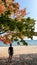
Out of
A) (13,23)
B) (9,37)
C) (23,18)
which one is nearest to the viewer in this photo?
(13,23)

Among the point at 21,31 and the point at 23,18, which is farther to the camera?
the point at 23,18

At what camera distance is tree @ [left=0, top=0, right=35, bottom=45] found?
21422mm

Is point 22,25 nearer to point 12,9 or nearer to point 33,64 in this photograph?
point 12,9

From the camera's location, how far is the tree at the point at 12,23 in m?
21.4

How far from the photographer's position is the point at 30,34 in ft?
78.7

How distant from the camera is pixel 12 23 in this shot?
2164 cm

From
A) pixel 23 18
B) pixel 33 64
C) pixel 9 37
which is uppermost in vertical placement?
pixel 23 18

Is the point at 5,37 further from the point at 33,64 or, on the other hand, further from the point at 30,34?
the point at 33,64

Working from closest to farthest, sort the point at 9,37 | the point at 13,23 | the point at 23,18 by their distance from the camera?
the point at 13,23 < the point at 9,37 < the point at 23,18

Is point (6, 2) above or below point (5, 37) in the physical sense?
Result: above

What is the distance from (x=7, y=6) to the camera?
23906 mm

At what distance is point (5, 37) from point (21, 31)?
1.36 m

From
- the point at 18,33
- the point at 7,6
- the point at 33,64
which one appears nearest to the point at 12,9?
the point at 7,6

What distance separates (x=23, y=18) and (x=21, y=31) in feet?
9.11
